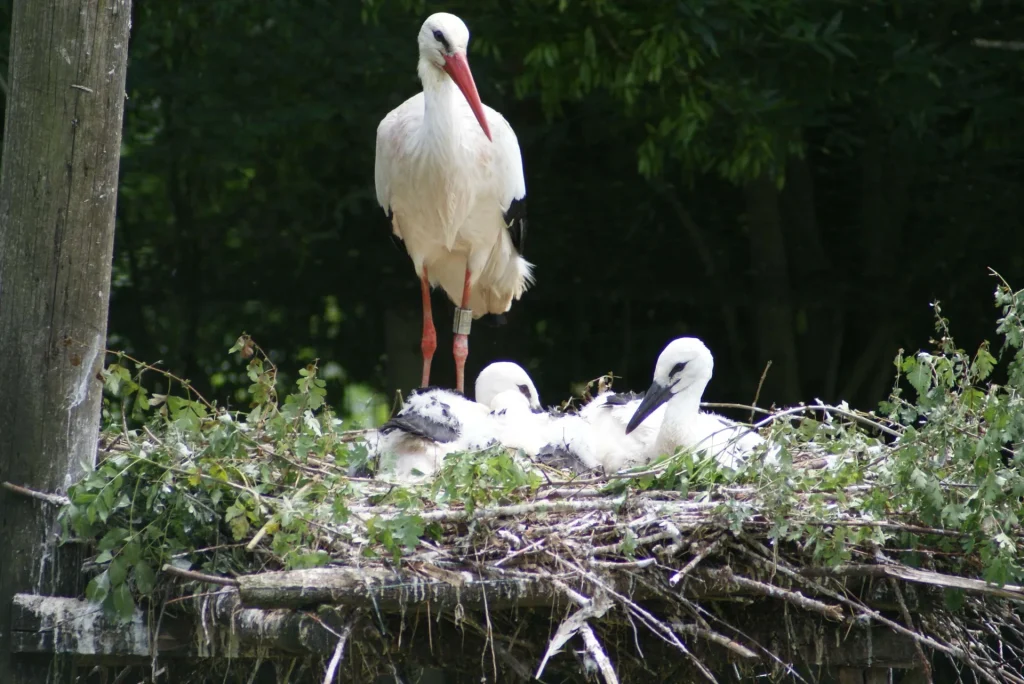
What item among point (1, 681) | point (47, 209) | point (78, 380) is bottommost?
point (1, 681)

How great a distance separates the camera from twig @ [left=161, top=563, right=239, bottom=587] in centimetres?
305

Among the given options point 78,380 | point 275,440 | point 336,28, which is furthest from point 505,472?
point 336,28

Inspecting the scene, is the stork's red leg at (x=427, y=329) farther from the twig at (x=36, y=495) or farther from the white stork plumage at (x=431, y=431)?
the twig at (x=36, y=495)

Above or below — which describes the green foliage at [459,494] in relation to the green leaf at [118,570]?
above

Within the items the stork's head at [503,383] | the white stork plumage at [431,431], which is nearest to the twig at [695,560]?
the white stork plumage at [431,431]

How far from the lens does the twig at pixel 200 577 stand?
3.05 m

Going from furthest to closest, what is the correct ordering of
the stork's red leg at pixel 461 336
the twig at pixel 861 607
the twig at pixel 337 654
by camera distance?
the stork's red leg at pixel 461 336 < the twig at pixel 861 607 < the twig at pixel 337 654

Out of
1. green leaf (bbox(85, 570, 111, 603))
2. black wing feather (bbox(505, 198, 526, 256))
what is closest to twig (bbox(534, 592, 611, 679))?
green leaf (bbox(85, 570, 111, 603))

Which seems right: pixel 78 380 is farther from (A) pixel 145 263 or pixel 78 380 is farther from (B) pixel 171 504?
(A) pixel 145 263

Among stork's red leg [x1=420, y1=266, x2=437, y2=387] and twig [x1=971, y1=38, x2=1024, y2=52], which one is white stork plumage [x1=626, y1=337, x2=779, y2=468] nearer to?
stork's red leg [x1=420, y1=266, x2=437, y2=387]

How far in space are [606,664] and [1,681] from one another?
54.2 inches

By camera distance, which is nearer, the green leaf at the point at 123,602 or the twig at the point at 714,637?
the twig at the point at 714,637

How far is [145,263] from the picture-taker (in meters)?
7.27

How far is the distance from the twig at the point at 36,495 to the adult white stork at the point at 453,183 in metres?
2.24
